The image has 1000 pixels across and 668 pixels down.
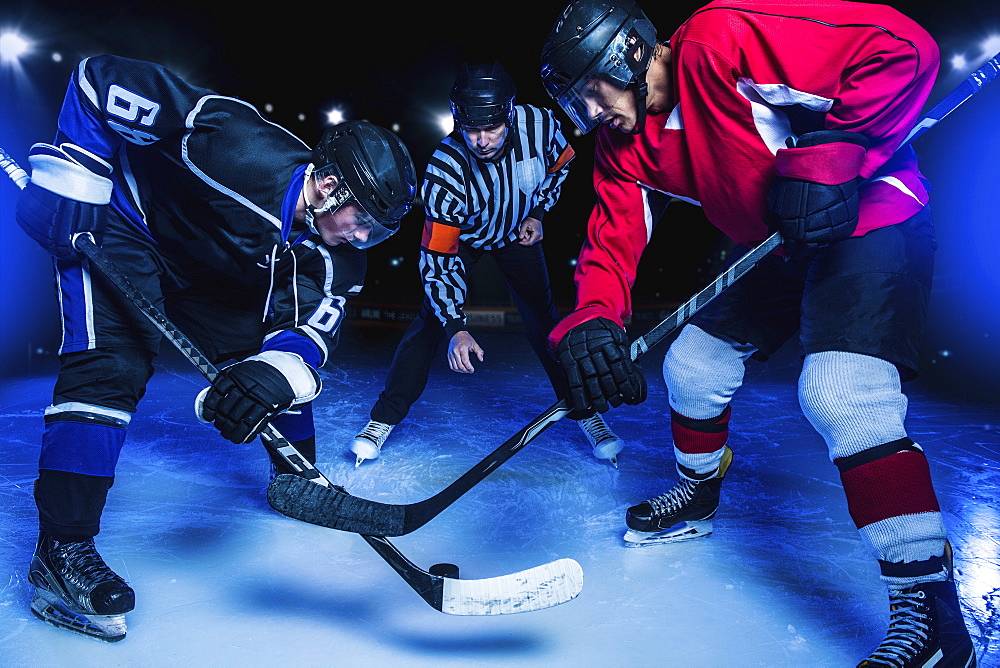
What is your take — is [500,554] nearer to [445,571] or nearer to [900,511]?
[445,571]

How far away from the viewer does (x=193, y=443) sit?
235 cm

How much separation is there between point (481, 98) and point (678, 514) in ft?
4.22

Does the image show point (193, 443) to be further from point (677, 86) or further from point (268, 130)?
point (677, 86)

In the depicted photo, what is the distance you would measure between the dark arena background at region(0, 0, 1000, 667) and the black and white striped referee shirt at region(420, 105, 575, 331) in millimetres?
593

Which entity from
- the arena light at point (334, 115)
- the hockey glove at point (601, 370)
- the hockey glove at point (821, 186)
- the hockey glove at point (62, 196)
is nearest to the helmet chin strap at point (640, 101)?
the hockey glove at point (821, 186)

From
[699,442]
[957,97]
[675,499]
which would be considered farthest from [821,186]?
[675,499]

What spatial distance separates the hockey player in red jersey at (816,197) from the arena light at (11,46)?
432cm

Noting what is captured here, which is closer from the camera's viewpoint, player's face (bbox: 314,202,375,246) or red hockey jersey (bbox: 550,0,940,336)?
red hockey jersey (bbox: 550,0,940,336)

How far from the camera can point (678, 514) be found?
1.67 metres

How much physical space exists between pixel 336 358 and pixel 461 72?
89.7 inches

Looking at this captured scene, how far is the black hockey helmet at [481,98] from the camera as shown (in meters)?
1.99

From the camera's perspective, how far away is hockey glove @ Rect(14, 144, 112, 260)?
135 cm

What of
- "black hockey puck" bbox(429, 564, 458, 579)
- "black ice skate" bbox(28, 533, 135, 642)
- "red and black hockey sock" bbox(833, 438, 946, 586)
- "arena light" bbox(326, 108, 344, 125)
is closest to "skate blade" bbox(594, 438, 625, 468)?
"black hockey puck" bbox(429, 564, 458, 579)

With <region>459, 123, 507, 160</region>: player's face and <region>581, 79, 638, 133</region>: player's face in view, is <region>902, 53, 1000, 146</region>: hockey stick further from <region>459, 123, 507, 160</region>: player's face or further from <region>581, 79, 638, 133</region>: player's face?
<region>459, 123, 507, 160</region>: player's face
